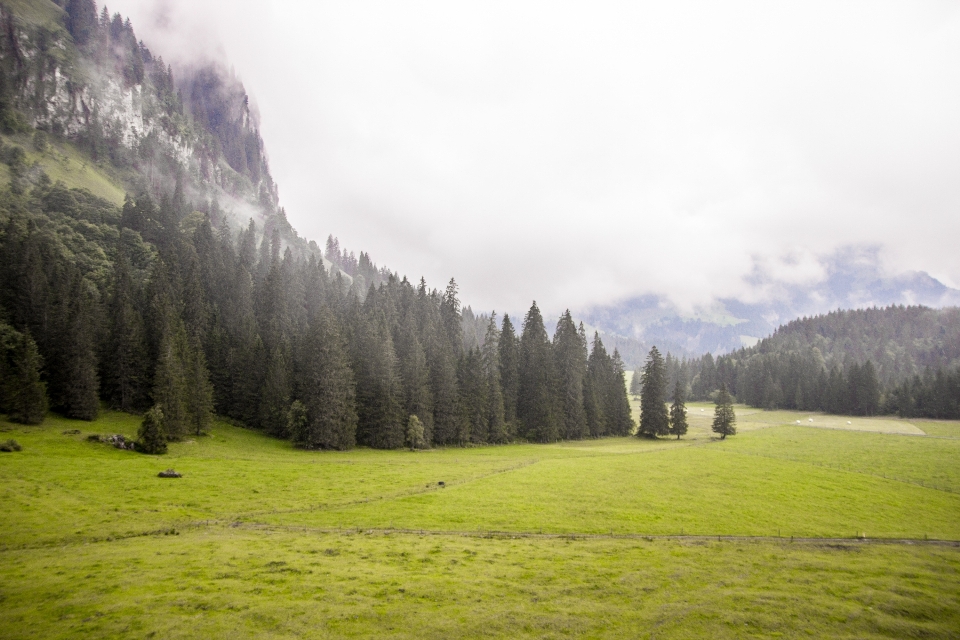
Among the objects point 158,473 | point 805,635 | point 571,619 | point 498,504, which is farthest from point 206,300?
point 805,635

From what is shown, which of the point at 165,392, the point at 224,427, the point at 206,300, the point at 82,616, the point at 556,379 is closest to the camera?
the point at 82,616

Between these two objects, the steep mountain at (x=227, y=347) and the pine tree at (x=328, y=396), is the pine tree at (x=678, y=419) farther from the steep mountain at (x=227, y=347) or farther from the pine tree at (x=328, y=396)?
the pine tree at (x=328, y=396)

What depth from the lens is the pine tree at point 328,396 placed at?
76500 millimetres

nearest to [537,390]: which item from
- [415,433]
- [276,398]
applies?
[415,433]

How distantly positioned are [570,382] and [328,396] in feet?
189

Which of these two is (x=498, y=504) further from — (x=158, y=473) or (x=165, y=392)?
(x=165, y=392)

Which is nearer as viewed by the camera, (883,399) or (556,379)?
(556,379)

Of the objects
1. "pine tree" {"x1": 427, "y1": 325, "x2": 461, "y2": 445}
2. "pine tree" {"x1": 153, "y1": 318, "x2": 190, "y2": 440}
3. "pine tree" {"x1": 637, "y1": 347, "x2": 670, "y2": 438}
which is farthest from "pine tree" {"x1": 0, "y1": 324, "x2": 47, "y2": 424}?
"pine tree" {"x1": 637, "y1": 347, "x2": 670, "y2": 438}

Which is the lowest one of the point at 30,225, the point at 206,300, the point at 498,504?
the point at 498,504

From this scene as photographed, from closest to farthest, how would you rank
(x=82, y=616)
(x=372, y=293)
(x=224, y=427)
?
1. (x=82, y=616)
2. (x=224, y=427)
3. (x=372, y=293)

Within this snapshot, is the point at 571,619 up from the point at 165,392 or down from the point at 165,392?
down

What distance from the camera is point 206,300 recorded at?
372 feet

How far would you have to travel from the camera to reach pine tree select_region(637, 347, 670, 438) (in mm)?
104188

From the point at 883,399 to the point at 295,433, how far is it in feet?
612
